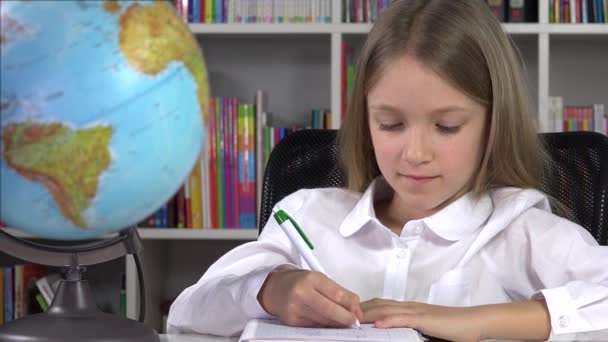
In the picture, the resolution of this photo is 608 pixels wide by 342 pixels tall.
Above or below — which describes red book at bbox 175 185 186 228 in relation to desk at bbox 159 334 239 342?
below

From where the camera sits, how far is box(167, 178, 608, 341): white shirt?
1.26m

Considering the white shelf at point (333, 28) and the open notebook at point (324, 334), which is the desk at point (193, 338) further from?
the white shelf at point (333, 28)

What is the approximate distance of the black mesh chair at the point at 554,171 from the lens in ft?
4.78

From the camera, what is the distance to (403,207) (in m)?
1.50

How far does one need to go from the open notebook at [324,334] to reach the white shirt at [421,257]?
0.22 metres

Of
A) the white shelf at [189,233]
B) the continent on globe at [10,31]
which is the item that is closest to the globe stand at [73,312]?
the continent on globe at [10,31]

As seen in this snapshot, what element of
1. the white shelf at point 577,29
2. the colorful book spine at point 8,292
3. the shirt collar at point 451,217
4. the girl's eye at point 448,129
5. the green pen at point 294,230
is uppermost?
the white shelf at point 577,29

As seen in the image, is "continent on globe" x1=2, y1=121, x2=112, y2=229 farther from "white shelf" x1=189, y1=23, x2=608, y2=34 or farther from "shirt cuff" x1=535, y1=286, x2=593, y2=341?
"white shelf" x1=189, y1=23, x2=608, y2=34

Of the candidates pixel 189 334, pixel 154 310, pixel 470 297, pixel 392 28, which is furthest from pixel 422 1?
pixel 154 310

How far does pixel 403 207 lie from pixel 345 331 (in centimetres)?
53

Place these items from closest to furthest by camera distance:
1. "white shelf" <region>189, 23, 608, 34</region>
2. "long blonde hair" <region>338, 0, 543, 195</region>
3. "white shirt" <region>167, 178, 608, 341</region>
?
"white shirt" <region>167, 178, 608, 341</region> < "long blonde hair" <region>338, 0, 543, 195</region> < "white shelf" <region>189, 23, 608, 34</region>

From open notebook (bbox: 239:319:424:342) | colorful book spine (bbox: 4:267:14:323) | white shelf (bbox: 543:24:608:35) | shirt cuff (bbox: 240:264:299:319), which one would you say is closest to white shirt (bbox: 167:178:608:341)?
shirt cuff (bbox: 240:264:299:319)

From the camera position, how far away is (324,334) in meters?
0.97

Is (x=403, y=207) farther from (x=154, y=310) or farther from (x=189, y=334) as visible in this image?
(x=154, y=310)
